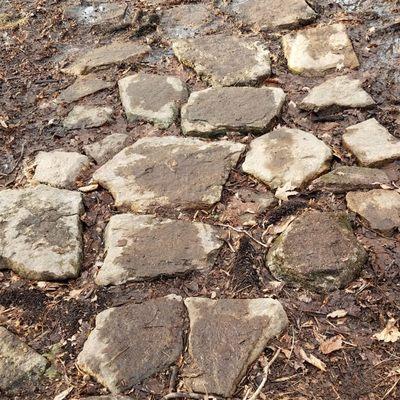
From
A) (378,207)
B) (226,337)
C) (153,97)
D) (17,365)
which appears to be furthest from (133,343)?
(153,97)

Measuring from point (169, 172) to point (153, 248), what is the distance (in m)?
0.60

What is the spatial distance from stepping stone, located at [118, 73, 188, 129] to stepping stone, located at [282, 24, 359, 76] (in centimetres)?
87

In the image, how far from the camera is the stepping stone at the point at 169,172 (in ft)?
9.04

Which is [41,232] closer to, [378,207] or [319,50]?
[378,207]

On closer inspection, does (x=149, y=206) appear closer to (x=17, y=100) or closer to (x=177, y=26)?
(x=17, y=100)

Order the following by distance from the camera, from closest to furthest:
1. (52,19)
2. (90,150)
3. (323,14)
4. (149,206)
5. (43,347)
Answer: (43,347)
(149,206)
(90,150)
(323,14)
(52,19)

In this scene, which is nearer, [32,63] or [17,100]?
[17,100]

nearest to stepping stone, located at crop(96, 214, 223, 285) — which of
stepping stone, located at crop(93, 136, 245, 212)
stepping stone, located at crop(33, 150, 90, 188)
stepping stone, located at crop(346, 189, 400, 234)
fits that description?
stepping stone, located at crop(93, 136, 245, 212)

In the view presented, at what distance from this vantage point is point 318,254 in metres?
2.26

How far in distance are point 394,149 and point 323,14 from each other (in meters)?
1.88

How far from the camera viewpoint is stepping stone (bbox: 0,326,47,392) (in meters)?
2.00

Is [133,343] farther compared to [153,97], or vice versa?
[153,97]

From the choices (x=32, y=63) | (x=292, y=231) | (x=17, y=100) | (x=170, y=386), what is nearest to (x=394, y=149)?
(x=292, y=231)

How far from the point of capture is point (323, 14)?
418 cm
